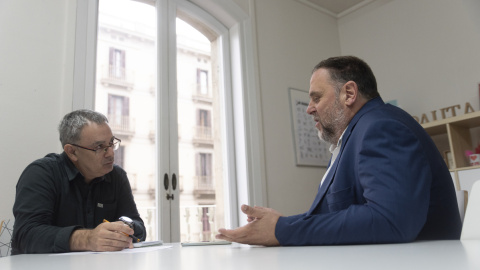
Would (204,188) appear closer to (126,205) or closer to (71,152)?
(126,205)

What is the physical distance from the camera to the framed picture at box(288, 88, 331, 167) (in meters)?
3.74

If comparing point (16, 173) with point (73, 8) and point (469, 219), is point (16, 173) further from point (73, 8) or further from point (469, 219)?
point (469, 219)

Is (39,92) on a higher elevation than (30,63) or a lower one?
lower

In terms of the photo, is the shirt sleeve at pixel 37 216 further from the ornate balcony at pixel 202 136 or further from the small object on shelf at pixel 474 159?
the small object on shelf at pixel 474 159

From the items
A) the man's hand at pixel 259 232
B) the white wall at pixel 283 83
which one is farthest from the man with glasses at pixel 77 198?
the white wall at pixel 283 83

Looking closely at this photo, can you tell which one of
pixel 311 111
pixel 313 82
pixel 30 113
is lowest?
pixel 311 111

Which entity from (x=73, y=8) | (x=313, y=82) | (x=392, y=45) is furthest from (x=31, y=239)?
(x=392, y=45)

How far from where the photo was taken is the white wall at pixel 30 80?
2268 mm

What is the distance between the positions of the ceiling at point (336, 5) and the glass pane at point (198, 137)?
148cm

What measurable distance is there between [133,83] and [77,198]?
5.19 feet

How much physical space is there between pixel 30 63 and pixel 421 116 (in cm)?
333

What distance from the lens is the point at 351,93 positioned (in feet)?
4.86

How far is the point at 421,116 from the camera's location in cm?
373

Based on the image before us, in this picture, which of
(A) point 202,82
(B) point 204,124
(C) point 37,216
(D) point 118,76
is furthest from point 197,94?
(C) point 37,216
